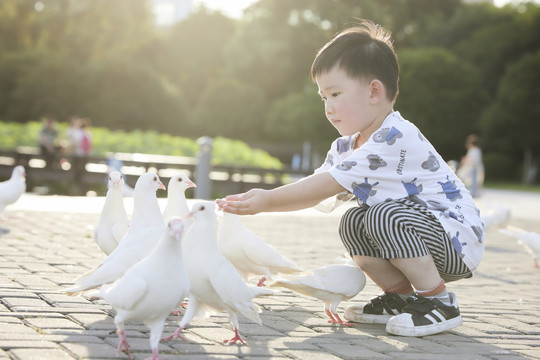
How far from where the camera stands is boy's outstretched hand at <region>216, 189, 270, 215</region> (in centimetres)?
354

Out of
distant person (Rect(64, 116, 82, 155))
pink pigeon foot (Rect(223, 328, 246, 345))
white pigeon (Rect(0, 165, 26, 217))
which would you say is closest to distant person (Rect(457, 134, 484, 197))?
distant person (Rect(64, 116, 82, 155))

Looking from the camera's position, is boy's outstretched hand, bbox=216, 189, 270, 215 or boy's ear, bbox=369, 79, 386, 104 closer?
boy's outstretched hand, bbox=216, 189, 270, 215

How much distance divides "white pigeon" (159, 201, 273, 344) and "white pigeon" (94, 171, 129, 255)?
1.24m

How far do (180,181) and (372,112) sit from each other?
4.21ft

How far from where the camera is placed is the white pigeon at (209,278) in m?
3.34

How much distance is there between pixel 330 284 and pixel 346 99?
0.97 meters

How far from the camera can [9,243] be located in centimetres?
635

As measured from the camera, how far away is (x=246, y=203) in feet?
11.7

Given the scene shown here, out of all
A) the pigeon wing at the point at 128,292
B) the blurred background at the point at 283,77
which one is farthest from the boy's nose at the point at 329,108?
the blurred background at the point at 283,77


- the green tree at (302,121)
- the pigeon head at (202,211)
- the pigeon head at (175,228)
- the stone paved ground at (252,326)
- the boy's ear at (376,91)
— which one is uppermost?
the green tree at (302,121)

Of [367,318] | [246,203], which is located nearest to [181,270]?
[246,203]

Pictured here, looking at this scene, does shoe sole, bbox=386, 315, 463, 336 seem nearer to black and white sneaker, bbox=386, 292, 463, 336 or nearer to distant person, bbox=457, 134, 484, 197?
black and white sneaker, bbox=386, 292, 463, 336

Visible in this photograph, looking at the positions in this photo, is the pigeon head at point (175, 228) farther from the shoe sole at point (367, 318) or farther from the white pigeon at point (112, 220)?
the white pigeon at point (112, 220)

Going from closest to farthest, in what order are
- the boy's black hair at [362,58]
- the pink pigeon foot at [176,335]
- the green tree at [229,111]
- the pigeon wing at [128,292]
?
the pigeon wing at [128,292], the pink pigeon foot at [176,335], the boy's black hair at [362,58], the green tree at [229,111]
